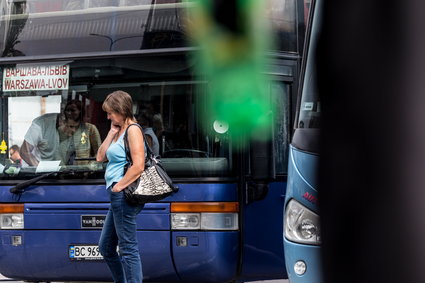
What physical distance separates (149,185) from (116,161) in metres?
0.30

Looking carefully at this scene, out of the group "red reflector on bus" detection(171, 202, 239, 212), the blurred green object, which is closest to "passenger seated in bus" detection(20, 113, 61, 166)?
"red reflector on bus" detection(171, 202, 239, 212)

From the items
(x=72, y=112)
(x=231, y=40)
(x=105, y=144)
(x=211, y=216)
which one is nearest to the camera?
(x=231, y=40)

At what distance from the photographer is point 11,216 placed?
6035 millimetres

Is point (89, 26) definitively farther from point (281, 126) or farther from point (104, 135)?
point (281, 126)

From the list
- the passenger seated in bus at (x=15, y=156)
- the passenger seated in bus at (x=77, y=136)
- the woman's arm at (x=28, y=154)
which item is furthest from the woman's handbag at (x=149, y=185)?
the passenger seated in bus at (x=15, y=156)

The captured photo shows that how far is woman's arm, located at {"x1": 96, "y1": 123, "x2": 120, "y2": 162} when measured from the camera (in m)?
5.59

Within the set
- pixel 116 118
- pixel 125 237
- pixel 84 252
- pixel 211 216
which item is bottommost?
pixel 84 252

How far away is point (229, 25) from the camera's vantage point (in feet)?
3.28

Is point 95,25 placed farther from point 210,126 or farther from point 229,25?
point 229,25

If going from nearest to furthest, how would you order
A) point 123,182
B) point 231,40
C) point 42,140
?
1. point 231,40
2. point 123,182
3. point 42,140

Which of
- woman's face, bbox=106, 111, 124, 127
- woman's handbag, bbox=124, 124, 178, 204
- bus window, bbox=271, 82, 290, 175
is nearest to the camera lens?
woman's handbag, bbox=124, 124, 178, 204

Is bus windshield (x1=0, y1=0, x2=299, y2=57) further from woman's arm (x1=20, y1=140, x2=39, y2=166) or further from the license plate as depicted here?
the license plate

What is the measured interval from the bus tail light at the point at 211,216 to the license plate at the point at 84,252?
0.74m

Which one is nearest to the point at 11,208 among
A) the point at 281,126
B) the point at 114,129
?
the point at 114,129
